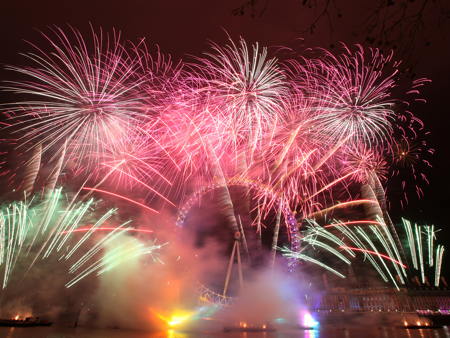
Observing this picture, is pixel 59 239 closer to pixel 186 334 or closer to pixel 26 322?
pixel 26 322

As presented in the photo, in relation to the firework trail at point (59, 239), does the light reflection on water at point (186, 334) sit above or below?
below

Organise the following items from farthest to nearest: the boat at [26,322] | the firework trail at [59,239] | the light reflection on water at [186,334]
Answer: the firework trail at [59,239] → the boat at [26,322] → the light reflection on water at [186,334]

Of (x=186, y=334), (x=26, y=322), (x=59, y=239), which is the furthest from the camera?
(x=59, y=239)

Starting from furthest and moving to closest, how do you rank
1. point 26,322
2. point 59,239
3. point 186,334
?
point 59,239 < point 26,322 < point 186,334

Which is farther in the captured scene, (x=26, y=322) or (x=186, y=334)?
(x=26, y=322)

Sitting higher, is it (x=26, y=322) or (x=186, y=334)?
(x=26, y=322)

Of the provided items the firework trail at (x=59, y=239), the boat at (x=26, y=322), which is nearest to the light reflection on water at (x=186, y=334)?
the boat at (x=26, y=322)

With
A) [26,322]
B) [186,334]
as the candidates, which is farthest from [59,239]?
[186,334]

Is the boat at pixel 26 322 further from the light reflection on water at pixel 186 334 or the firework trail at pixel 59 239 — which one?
the light reflection on water at pixel 186 334

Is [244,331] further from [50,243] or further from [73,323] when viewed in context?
[50,243]
